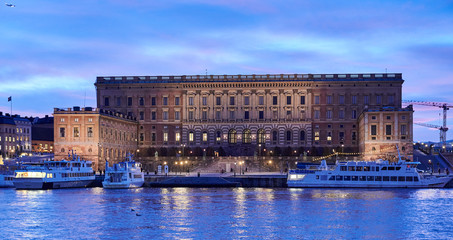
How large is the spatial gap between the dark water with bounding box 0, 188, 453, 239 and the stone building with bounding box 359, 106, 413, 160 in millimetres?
30549

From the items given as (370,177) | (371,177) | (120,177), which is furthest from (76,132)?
(371,177)

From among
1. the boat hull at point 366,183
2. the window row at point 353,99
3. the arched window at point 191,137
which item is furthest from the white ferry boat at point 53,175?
the window row at point 353,99

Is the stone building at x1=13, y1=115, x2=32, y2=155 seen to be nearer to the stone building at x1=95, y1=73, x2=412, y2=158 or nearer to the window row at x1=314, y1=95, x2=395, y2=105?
the stone building at x1=95, y1=73, x2=412, y2=158

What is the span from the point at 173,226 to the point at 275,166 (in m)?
64.9

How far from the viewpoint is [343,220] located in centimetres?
5722

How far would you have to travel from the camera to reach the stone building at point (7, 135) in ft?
516

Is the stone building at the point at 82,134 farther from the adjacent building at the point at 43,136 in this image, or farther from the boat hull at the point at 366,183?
the adjacent building at the point at 43,136

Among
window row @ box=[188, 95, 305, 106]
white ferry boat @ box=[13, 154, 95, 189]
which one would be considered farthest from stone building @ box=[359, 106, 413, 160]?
white ferry boat @ box=[13, 154, 95, 189]

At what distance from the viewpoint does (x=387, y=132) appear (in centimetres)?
11444

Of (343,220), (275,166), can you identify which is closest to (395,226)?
(343,220)

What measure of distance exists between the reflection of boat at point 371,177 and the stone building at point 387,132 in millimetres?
20170

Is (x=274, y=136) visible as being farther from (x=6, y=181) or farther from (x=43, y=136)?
(x=43, y=136)

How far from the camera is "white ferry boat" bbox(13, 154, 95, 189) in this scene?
9138cm

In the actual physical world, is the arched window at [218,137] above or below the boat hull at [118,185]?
above
